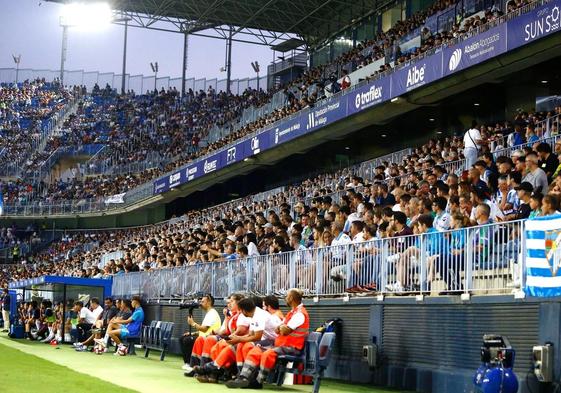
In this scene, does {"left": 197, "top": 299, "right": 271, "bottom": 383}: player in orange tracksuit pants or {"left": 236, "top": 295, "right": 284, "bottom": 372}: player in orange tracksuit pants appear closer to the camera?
{"left": 236, "top": 295, "right": 284, "bottom": 372}: player in orange tracksuit pants

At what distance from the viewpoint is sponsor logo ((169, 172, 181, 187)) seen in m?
52.8

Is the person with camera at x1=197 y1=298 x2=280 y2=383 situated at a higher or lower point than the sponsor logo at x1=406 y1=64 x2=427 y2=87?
lower

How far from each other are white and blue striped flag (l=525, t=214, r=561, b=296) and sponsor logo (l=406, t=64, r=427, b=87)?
1751 cm

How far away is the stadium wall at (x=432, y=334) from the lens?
11.6m

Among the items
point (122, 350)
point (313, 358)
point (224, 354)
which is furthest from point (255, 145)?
point (313, 358)

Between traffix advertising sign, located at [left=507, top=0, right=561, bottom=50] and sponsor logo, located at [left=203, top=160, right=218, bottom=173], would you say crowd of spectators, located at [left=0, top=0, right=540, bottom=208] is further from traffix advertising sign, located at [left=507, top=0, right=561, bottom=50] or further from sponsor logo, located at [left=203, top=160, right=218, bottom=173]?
traffix advertising sign, located at [left=507, top=0, right=561, bottom=50]

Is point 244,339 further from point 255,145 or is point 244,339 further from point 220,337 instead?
point 255,145

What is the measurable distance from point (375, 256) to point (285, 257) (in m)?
3.48

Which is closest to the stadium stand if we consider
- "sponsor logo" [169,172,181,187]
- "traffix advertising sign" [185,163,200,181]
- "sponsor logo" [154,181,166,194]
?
"traffix advertising sign" [185,163,200,181]

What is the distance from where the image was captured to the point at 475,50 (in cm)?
2592

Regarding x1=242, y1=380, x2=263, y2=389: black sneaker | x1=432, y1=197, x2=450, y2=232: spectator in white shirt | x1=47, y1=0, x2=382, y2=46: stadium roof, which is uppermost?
x1=47, y1=0, x2=382, y2=46: stadium roof

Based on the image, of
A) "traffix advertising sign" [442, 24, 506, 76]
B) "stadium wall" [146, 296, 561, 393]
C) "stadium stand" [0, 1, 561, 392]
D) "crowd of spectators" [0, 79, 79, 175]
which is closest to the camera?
"stadium wall" [146, 296, 561, 393]

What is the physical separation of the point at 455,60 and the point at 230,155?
807 inches

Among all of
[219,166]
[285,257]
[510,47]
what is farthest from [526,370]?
[219,166]
